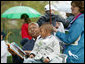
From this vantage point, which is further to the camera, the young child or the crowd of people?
the young child

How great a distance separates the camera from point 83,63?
3945 millimetres

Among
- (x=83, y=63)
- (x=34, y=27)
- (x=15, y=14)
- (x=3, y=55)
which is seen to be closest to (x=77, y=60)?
(x=83, y=63)

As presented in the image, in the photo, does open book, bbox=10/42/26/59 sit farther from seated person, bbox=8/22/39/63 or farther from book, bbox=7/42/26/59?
seated person, bbox=8/22/39/63

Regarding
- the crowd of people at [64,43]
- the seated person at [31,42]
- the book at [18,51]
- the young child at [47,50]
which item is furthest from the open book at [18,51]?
the seated person at [31,42]

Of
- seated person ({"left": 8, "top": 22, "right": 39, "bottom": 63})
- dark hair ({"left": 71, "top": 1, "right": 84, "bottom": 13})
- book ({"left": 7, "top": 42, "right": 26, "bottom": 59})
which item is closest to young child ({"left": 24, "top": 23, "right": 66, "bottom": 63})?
book ({"left": 7, "top": 42, "right": 26, "bottom": 59})

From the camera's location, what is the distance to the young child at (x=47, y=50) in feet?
13.4

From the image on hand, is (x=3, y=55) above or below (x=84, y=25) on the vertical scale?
below

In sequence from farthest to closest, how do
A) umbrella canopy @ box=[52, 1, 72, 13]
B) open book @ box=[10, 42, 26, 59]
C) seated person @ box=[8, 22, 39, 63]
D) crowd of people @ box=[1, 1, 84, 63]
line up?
umbrella canopy @ box=[52, 1, 72, 13] < seated person @ box=[8, 22, 39, 63] < open book @ box=[10, 42, 26, 59] < crowd of people @ box=[1, 1, 84, 63]

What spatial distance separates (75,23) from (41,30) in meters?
0.59

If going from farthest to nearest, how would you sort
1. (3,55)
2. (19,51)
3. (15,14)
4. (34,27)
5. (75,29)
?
(15,14) → (3,55) → (34,27) → (19,51) → (75,29)

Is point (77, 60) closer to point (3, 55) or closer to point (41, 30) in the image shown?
point (41, 30)

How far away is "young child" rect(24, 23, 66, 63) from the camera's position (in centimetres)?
409

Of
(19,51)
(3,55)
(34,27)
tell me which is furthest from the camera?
(3,55)

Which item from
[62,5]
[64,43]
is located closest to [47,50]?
[64,43]
